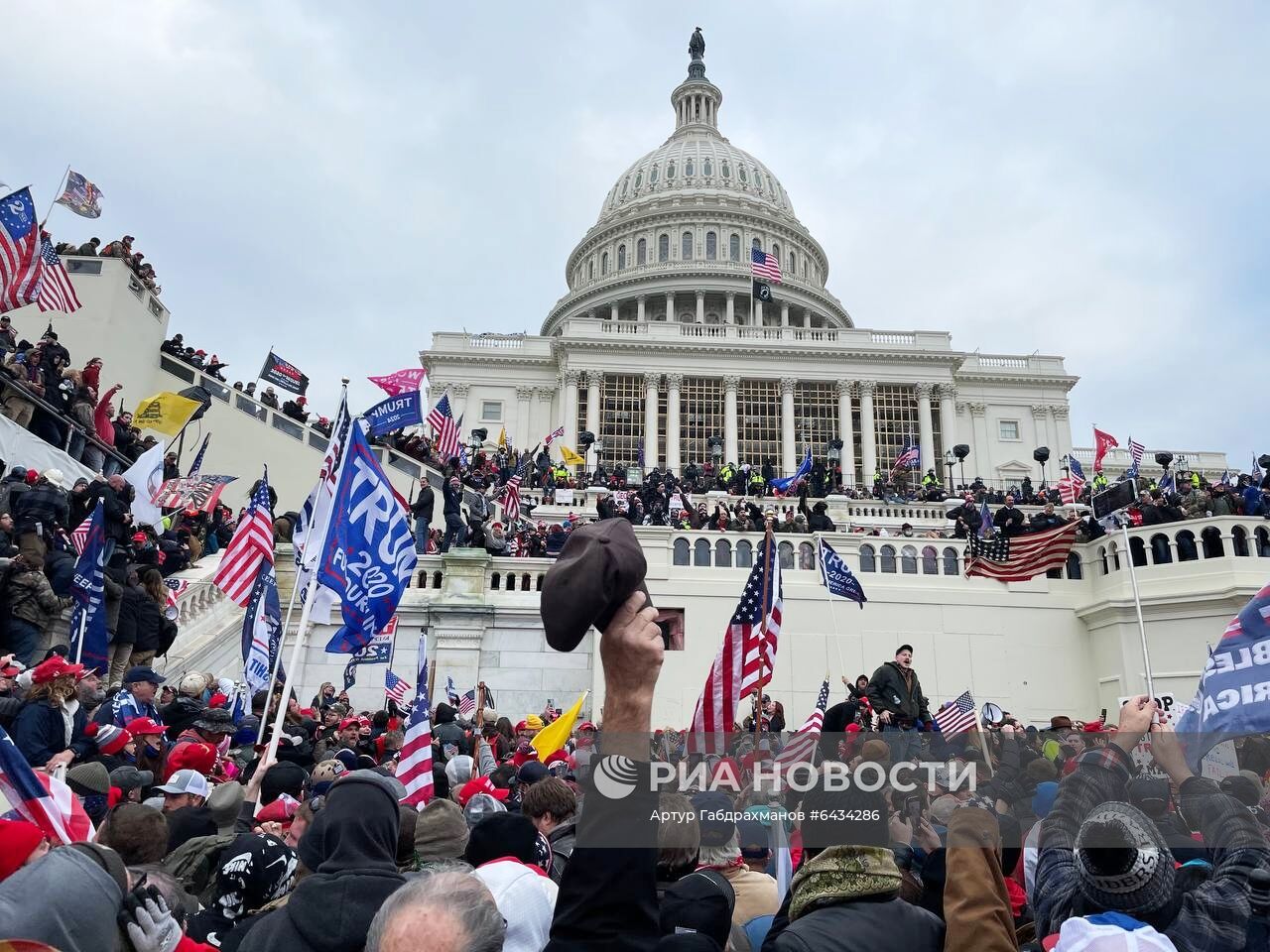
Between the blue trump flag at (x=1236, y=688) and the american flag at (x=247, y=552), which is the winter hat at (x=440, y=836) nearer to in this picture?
the blue trump flag at (x=1236, y=688)

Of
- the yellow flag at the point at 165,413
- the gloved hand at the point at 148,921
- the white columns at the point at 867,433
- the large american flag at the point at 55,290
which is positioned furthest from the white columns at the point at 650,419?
the gloved hand at the point at 148,921

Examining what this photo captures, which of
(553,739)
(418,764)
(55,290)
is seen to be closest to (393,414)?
(55,290)

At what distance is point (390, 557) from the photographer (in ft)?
30.2

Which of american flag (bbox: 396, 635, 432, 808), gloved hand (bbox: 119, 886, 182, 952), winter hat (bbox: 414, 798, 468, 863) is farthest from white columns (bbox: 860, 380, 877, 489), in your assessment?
gloved hand (bbox: 119, 886, 182, 952)

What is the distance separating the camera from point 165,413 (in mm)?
22688

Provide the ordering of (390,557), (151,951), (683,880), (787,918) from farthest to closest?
(390,557) < (683,880) < (787,918) < (151,951)

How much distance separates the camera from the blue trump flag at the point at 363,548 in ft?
29.5

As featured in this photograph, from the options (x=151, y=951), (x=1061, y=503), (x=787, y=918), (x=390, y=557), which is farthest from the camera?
(x=1061, y=503)

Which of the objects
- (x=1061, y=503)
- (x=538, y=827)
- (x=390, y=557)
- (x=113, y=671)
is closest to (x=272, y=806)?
(x=538, y=827)

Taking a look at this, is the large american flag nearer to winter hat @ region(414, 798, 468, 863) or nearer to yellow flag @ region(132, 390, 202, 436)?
yellow flag @ region(132, 390, 202, 436)

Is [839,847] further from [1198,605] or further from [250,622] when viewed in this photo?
[1198,605]

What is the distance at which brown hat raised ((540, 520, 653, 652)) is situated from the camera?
206cm

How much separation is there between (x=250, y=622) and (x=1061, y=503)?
28.2 m

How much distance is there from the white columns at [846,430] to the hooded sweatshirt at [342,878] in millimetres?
53832
